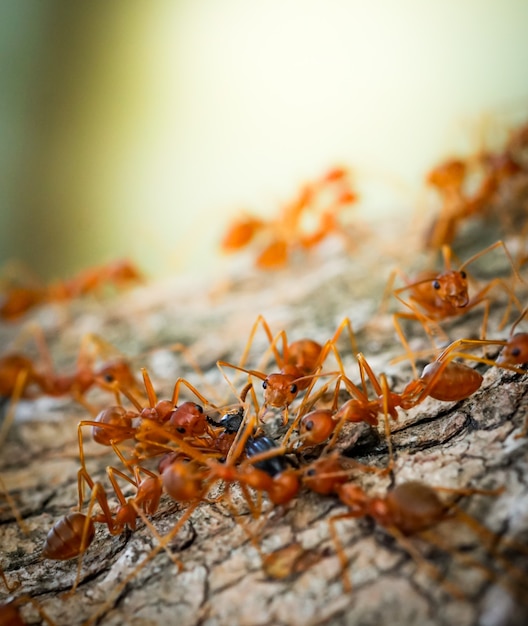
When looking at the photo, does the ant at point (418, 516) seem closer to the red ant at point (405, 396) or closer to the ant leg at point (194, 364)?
the red ant at point (405, 396)

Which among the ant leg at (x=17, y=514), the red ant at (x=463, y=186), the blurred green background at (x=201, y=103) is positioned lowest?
the ant leg at (x=17, y=514)

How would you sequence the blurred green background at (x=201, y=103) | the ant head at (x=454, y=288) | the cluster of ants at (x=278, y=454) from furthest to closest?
the blurred green background at (x=201, y=103) → the ant head at (x=454, y=288) → the cluster of ants at (x=278, y=454)

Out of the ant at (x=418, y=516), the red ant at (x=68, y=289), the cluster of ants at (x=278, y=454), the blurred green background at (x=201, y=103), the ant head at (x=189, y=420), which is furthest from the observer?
the blurred green background at (x=201, y=103)

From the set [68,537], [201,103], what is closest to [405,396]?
[68,537]

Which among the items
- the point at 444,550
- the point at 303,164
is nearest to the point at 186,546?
the point at 444,550

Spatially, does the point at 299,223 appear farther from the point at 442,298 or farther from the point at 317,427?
the point at 317,427

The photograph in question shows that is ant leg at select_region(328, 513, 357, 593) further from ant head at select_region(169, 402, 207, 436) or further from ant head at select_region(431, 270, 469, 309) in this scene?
ant head at select_region(431, 270, 469, 309)

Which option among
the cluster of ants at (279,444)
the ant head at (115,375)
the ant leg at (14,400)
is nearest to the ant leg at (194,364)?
the cluster of ants at (279,444)
